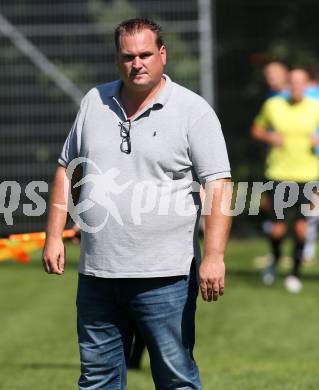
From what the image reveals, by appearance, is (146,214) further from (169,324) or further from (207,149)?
(169,324)

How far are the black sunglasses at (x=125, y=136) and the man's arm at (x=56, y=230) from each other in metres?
0.39

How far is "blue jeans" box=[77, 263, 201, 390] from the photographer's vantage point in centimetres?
530

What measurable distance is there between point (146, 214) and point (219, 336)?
4.70 m

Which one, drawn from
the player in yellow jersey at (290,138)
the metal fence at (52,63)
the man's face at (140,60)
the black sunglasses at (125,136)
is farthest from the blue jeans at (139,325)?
the metal fence at (52,63)

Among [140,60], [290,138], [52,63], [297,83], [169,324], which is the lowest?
[290,138]

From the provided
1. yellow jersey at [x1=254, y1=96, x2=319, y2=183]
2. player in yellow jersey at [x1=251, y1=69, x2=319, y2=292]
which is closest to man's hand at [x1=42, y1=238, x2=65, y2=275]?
player in yellow jersey at [x1=251, y1=69, x2=319, y2=292]

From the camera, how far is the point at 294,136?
43.2 feet

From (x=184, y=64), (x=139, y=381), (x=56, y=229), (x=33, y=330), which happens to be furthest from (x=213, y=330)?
(x=184, y=64)

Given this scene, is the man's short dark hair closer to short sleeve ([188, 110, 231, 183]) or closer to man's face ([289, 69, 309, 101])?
short sleeve ([188, 110, 231, 183])

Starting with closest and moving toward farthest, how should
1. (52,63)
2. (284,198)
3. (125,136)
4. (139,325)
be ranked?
1. (125,136)
2. (139,325)
3. (284,198)
4. (52,63)

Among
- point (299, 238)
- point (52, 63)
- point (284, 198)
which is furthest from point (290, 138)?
point (52, 63)

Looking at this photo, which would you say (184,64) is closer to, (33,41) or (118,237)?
(33,41)

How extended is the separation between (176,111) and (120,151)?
0.99 ft

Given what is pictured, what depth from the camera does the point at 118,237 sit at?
17.4 feet
